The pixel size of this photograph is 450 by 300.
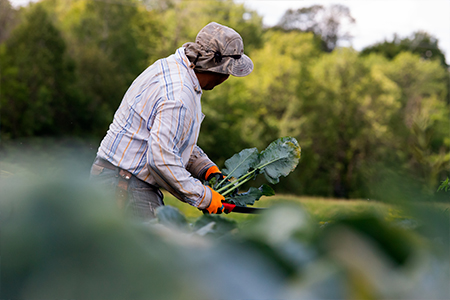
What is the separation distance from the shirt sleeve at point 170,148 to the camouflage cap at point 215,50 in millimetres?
507

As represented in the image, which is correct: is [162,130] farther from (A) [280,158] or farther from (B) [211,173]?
(A) [280,158]

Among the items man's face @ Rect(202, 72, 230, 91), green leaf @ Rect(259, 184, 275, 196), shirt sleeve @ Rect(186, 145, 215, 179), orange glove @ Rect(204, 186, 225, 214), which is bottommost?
green leaf @ Rect(259, 184, 275, 196)

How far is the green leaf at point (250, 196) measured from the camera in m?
3.41

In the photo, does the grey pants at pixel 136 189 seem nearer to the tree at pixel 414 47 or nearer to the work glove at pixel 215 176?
the work glove at pixel 215 176

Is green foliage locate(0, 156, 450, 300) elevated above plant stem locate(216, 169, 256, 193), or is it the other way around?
green foliage locate(0, 156, 450, 300)

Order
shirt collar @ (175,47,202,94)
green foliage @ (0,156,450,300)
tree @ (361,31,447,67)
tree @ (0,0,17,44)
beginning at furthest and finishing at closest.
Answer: tree @ (361,31,447,67)
tree @ (0,0,17,44)
shirt collar @ (175,47,202,94)
green foliage @ (0,156,450,300)

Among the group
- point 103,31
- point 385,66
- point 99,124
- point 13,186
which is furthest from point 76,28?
point 13,186

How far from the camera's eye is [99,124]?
2603 centimetres

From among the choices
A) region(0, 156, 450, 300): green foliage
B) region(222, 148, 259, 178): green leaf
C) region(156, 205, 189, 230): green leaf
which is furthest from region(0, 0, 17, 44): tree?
region(0, 156, 450, 300): green foliage

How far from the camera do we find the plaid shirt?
8.74 ft

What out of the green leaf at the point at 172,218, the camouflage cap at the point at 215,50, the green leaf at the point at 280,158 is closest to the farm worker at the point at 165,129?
the camouflage cap at the point at 215,50

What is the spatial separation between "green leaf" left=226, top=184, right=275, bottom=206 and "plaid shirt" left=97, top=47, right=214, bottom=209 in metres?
0.58

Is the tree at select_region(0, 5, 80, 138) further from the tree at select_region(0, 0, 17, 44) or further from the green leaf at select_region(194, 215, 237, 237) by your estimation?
the green leaf at select_region(194, 215, 237, 237)

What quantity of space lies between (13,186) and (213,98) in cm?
3065
